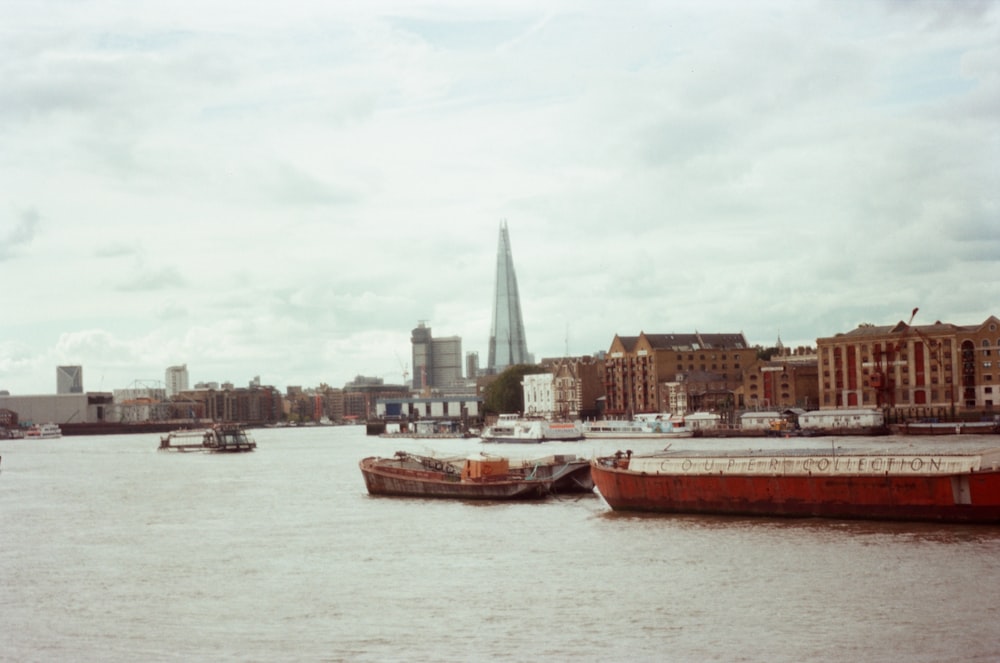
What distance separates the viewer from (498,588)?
127ft

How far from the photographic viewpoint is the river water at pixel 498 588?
99.6 ft

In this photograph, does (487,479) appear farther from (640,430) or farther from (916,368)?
(916,368)

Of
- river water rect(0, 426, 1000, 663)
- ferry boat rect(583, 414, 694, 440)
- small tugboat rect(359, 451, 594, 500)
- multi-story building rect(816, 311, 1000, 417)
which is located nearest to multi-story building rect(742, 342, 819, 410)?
multi-story building rect(816, 311, 1000, 417)

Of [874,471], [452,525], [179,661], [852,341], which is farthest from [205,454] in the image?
[179,661]

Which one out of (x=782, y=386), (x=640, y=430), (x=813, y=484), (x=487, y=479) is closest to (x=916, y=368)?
(x=782, y=386)

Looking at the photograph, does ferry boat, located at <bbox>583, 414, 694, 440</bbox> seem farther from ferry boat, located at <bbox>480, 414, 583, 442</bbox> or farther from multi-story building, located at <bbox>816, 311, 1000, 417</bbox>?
multi-story building, located at <bbox>816, 311, 1000, 417</bbox>

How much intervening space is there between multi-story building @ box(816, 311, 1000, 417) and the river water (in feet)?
383

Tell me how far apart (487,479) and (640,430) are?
104575 mm

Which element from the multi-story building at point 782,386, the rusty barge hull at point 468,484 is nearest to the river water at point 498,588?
the rusty barge hull at point 468,484

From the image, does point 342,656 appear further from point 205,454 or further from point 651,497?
point 205,454

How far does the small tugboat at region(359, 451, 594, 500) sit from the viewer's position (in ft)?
216

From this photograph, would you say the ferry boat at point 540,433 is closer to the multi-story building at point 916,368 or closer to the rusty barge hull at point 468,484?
the multi-story building at point 916,368

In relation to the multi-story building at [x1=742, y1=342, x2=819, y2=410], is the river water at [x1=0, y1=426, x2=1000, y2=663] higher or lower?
lower

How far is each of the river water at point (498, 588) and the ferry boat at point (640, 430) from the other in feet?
342
